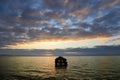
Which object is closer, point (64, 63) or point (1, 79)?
point (1, 79)

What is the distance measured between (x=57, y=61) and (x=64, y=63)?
12.7 ft

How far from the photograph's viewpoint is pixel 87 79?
52.2m

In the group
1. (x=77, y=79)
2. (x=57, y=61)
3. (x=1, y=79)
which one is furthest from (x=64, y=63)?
(x=1, y=79)

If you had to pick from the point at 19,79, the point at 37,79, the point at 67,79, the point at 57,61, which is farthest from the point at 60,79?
Answer: the point at 57,61

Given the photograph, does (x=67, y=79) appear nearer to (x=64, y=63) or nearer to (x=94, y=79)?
(x=94, y=79)

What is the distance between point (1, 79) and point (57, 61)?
4866cm

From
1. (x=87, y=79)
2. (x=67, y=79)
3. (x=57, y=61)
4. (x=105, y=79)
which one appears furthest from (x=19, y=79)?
(x=57, y=61)

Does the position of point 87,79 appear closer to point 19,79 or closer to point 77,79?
point 77,79

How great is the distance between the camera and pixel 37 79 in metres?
50.8

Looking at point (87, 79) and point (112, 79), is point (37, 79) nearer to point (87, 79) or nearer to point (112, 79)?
point (87, 79)

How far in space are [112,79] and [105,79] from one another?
2126mm

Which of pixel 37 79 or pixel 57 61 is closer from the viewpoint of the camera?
pixel 37 79

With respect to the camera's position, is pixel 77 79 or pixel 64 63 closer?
pixel 77 79

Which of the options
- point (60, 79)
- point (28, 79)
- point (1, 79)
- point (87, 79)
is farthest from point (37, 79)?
point (87, 79)
